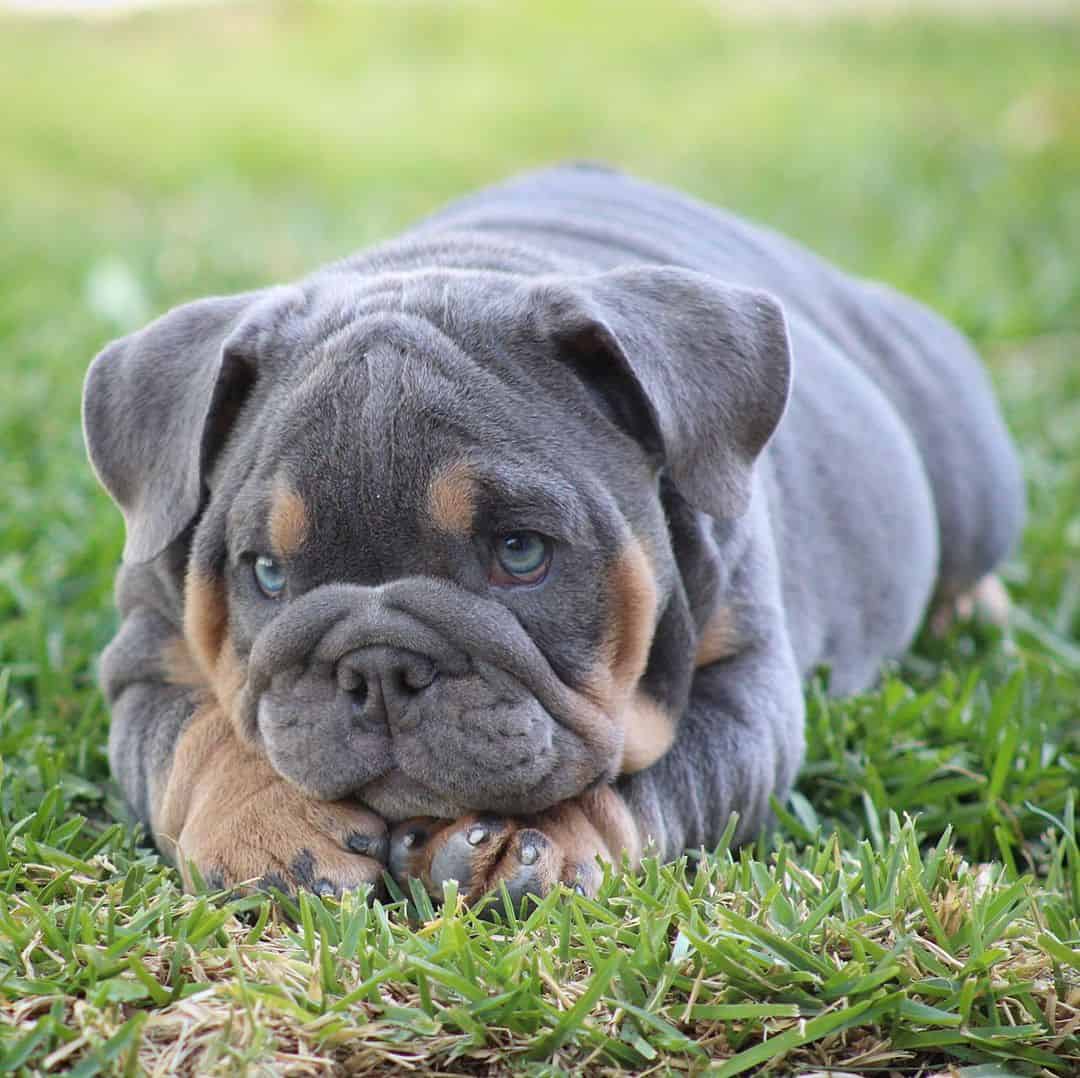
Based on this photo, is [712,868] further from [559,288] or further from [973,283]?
[973,283]

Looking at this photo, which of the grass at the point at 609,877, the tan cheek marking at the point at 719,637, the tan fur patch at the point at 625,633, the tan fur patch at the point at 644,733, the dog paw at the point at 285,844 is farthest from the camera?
the tan cheek marking at the point at 719,637

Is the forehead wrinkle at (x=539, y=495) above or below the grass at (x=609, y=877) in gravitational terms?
above

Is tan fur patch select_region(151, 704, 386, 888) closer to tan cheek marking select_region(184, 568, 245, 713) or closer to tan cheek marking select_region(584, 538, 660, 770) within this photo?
tan cheek marking select_region(184, 568, 245, 713)

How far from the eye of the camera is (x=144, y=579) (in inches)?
163

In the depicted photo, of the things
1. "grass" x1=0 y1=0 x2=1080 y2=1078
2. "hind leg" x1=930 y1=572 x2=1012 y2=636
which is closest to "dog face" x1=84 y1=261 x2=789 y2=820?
"grass" x1=0 y1=0 x2=1080 y2=1078

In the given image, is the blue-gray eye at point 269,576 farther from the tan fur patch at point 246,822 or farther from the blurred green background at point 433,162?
the blurred green background at point 433,162

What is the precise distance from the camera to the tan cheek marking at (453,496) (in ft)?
10.8

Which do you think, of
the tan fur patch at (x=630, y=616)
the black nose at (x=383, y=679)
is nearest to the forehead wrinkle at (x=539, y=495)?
the tan fur patch at (x=630, y=616)

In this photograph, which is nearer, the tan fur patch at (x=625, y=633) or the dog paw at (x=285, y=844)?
the dog paw at (x=285, y=844)

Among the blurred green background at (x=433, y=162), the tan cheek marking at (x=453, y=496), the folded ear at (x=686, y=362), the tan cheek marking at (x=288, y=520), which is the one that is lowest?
the blurred green background at (x=433, y=162)

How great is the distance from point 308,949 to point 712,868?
0.91 metres

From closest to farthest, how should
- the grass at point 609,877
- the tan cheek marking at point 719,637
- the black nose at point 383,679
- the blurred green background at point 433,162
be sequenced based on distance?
the grass at point 609,877, the black nose at point 383,679, the tan cheek marking at point 719,637, the blurred green background at point 433,162

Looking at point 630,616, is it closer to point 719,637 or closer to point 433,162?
point 719,637

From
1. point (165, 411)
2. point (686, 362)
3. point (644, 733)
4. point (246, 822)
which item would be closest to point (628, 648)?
point (644, 733)
